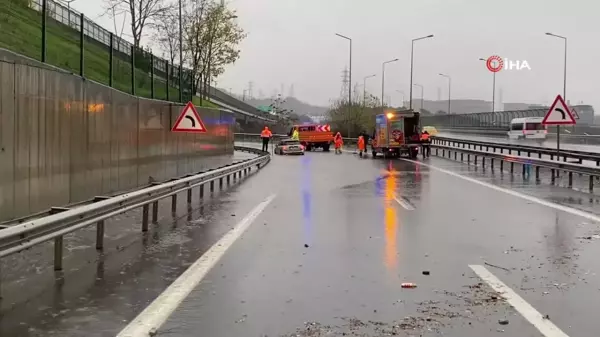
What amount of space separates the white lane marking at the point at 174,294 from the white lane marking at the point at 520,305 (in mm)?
3252

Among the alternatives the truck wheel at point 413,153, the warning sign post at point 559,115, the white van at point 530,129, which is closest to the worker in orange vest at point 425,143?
the truck wheel at point 413,153

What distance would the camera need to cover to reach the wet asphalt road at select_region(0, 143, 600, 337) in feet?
19.0

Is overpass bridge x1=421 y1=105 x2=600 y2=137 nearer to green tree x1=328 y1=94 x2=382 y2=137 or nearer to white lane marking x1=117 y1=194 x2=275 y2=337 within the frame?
green tree x1=328 y1=94 x2=382 y2=137

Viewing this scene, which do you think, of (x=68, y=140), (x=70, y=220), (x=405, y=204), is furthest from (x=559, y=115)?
(x=70, y=220)

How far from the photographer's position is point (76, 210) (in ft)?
26.1

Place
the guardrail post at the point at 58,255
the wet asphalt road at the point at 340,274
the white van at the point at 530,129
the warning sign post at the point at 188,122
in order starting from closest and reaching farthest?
1. the wet asphalt road at the point at 340,274
2. the guardrail post at the point at 58,255
3. the warning sign post at the point at 188,122
4. the white van at the point at 530,129

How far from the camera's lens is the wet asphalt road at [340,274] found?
5.80 metres

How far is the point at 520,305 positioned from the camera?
639cm

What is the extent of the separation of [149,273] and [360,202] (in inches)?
334

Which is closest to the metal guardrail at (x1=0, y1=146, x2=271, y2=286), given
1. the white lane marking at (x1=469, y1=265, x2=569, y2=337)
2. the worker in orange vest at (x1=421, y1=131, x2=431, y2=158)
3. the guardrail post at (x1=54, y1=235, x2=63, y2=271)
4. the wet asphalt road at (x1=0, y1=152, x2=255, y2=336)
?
the guardrail post at (x1=54, y1=235, x2=63, y2=271)

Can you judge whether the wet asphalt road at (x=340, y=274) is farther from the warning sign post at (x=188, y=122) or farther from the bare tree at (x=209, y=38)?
the bare tree at (x=209, y=38)

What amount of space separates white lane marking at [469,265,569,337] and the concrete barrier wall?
653 cm

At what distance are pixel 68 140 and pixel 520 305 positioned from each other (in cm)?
879

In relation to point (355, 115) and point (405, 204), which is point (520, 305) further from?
point (355, 115)
